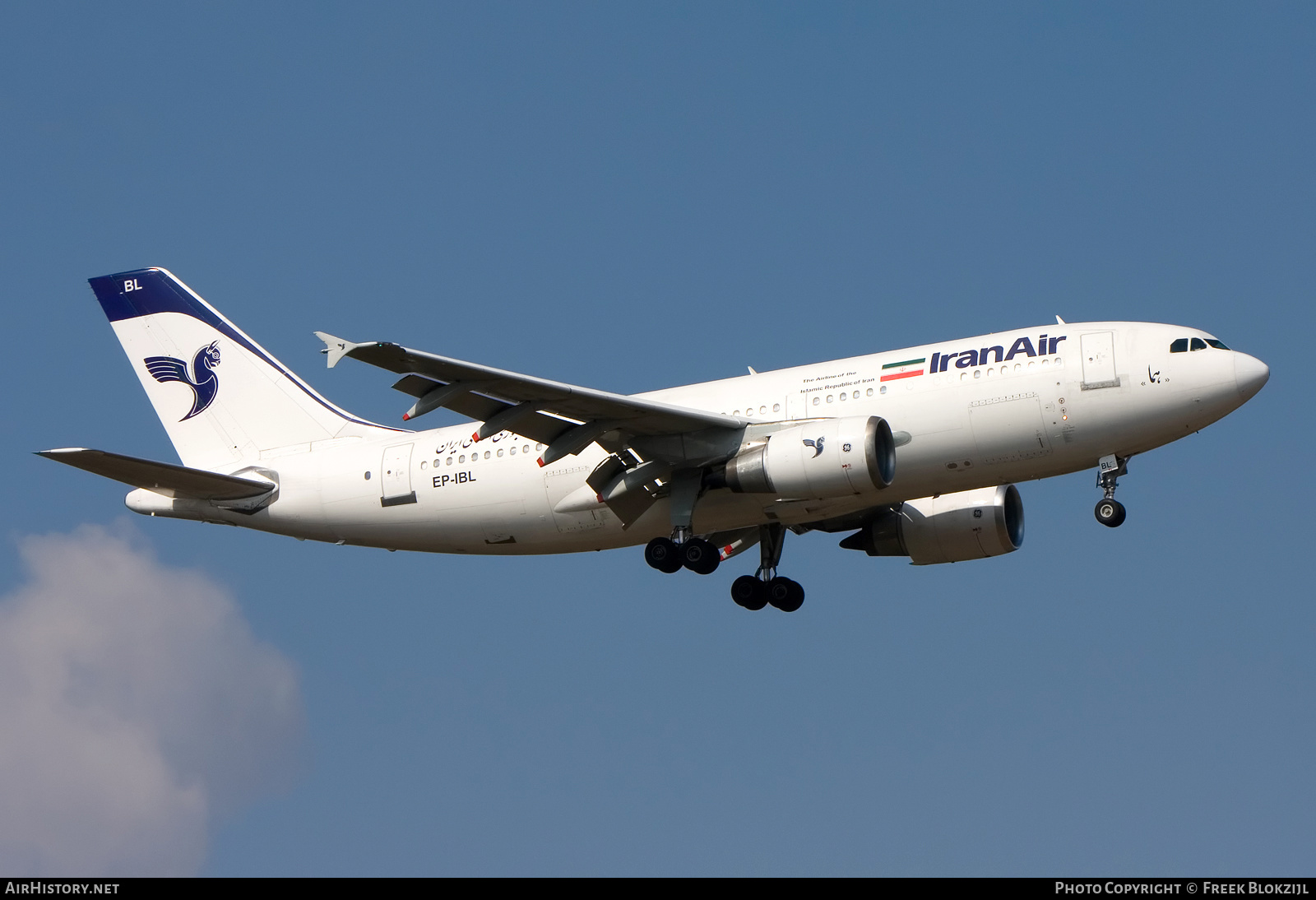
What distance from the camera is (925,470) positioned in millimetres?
31734

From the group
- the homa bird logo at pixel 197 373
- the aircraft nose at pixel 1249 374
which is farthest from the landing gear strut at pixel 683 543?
the homa bird logo at pixel 197 373

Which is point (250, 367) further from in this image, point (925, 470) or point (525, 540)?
point (925, 470)

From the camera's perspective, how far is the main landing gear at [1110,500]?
31828mm

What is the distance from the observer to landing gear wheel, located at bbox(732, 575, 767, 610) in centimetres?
Answer: 3694

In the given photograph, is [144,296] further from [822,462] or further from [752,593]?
[822,462]

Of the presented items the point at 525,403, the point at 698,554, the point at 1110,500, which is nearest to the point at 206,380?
the point at 525,403

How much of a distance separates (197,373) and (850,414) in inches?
652

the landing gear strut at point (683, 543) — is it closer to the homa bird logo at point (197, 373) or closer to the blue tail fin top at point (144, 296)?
the homa bird logo at point (197, 373)

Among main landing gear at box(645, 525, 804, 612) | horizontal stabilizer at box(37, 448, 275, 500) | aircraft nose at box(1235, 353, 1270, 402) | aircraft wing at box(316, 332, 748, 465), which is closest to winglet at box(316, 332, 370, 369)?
aircraft wing at box(316, 332, 748, 465)

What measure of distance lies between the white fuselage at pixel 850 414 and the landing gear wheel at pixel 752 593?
3327 mm

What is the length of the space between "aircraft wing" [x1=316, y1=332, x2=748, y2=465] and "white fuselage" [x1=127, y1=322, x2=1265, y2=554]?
1919 millimetres

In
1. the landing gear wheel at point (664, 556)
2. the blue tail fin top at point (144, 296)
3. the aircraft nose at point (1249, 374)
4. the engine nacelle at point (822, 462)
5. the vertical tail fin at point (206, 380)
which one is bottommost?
the landing gear wheel at point (664, 556)

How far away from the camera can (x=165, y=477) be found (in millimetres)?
34906
